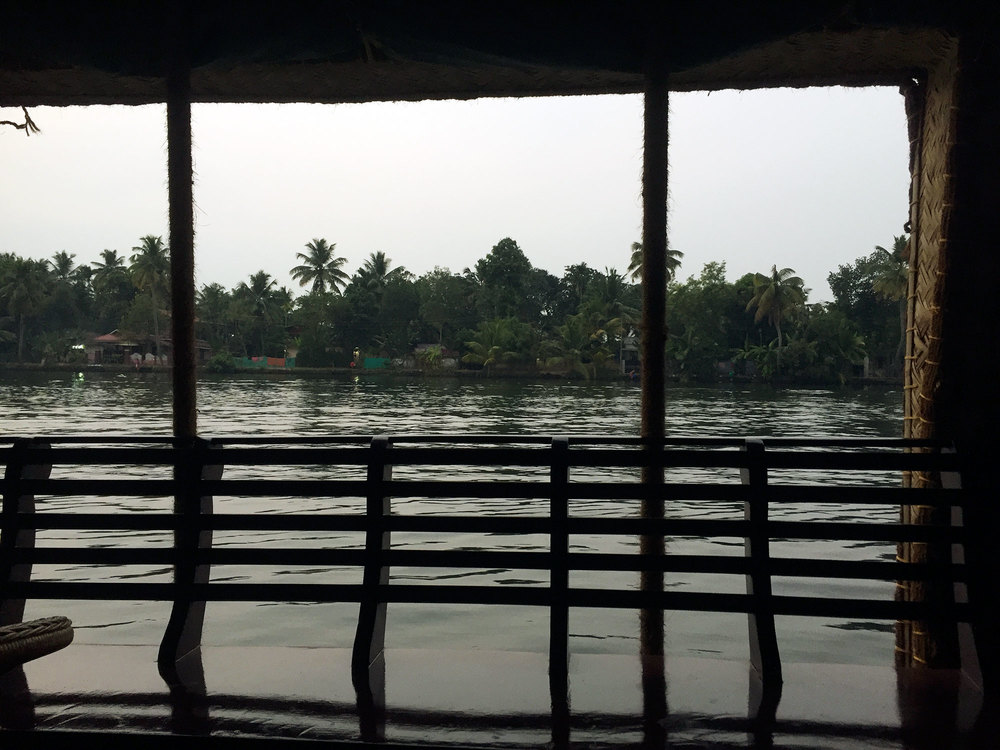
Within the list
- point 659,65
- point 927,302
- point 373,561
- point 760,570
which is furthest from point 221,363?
point 760,570

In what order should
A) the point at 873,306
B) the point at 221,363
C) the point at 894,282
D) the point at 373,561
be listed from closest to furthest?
1. the point at 373,561
2. the point at 894,282
3. the point at 873,306
4. the point at 221,363

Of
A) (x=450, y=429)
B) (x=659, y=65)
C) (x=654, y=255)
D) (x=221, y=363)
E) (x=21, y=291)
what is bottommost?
(x=450, y=429)

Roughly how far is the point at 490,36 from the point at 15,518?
2.93 meters

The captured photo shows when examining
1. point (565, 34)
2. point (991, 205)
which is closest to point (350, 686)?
point (565, 34)

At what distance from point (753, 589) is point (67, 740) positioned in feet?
8.21

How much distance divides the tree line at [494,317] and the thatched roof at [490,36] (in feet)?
237

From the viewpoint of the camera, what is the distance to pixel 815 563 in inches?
136

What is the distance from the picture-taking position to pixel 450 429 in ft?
149

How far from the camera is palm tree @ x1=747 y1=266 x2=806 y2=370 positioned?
245 feet

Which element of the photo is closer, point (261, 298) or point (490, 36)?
point (490, 36)

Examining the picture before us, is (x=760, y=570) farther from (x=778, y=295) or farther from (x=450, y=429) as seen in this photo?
(x=778, y=295)

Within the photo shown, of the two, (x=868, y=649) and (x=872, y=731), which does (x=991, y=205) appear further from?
(x=868, y=649)

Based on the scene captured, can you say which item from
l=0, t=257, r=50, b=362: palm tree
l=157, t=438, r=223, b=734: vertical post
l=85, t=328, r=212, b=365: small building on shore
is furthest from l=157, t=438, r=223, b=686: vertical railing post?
l=0, t=257, r=50, b=362: palm tree

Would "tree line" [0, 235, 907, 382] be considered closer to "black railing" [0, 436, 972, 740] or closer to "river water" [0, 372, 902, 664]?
"river water" [0, 372, 902, 664]
